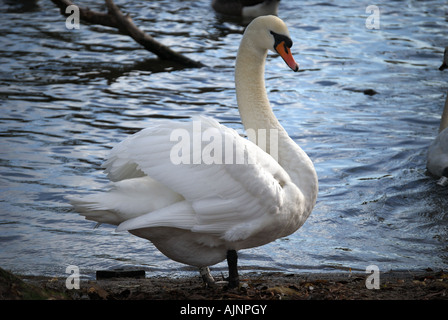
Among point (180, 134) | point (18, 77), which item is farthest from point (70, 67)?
point (180, 134)

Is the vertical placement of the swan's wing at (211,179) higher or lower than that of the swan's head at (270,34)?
lower

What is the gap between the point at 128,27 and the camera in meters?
12.3

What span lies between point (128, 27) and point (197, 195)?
8711 millimetres

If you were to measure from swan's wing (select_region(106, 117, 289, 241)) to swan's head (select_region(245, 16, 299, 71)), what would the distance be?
1.05 metres

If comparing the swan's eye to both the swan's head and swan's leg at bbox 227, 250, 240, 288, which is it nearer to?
the swan's head

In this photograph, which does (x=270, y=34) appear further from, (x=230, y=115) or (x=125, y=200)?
(x=230, y=115)

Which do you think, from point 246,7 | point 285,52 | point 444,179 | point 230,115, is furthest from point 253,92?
point 246,7

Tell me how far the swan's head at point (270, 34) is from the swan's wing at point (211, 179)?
1055mm

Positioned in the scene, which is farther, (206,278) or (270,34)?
(270,34)

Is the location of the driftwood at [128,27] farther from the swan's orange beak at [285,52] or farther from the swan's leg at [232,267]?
the swan's leg at [232,267]

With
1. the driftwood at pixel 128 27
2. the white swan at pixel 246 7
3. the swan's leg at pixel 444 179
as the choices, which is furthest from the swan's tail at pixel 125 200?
the white swan at pixel 246 7

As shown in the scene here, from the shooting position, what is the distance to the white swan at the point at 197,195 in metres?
4.14
